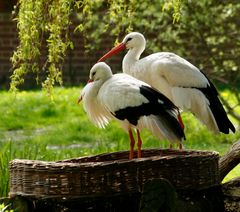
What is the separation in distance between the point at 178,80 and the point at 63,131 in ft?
15.3

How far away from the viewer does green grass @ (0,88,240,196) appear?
10375mm

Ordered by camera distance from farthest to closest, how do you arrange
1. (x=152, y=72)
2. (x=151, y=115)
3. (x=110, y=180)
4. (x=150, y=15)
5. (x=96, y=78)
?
(x=150, y=15)
(x=152, y=72)
(x=96, y=78)
(x=151, y=115)
(x=110, y=180)

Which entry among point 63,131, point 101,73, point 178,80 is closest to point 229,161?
point 101,73

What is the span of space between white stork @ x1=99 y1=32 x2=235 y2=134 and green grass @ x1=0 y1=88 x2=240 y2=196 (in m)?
1.86

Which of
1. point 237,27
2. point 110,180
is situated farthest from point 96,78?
point 237,27

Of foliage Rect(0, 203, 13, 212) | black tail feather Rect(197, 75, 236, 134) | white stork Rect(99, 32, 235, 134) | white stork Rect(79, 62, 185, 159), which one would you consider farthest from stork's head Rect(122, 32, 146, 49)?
foliage Rect(0, 203, 13, 212)

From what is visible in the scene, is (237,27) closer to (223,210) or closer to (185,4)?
(185,4)

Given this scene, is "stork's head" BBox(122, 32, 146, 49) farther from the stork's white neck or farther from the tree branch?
the tree branch

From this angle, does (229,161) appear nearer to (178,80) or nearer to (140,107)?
(140,107)

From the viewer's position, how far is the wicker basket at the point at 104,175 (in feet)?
17.0

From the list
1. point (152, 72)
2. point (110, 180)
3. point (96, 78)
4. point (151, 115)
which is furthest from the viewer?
point (152, 72)

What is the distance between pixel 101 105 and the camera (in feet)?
19.7

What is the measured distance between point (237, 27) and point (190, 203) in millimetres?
6888

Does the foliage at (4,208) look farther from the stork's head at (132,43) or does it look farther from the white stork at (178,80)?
the stork's head at (132,43)
